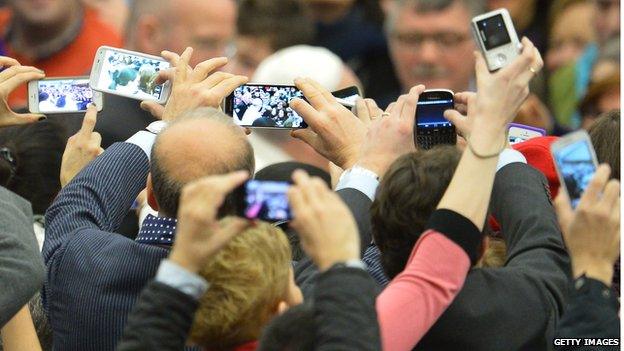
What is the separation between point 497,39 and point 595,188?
685 mm

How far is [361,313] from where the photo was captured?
261cm

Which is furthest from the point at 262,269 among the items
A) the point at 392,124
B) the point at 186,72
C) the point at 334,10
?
the point at 334,10

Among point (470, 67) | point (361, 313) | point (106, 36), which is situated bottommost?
point (470, 67)

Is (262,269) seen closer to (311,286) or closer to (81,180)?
(311,286)

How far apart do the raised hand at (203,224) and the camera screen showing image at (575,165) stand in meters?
0.63

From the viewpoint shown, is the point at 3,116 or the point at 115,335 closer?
the point at 115,335

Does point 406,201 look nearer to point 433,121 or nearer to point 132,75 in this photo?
point 433,121

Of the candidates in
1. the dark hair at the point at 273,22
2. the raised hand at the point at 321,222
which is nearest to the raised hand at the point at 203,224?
the raised hand at the point at 321,222

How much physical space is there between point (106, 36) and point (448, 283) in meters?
4.44

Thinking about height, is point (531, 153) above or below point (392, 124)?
below

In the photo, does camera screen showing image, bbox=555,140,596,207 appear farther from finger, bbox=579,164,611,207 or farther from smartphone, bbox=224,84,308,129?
smartphone, bbox=224,84,308,129

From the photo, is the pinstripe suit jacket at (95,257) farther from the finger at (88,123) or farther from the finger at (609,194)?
the finger at (609,194)

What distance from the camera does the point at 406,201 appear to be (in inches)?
120

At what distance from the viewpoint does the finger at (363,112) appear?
377 cm
